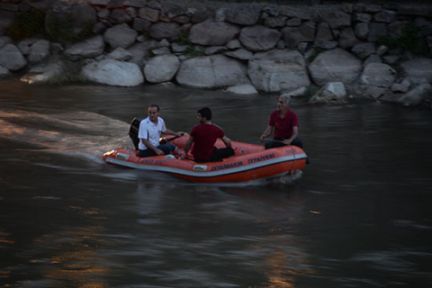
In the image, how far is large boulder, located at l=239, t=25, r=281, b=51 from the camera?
2209 centimetres

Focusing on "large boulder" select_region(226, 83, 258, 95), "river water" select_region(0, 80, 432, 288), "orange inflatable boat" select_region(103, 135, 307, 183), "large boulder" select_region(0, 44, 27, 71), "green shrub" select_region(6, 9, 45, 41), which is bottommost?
"river water" select_region(0, 80, 432, 288)

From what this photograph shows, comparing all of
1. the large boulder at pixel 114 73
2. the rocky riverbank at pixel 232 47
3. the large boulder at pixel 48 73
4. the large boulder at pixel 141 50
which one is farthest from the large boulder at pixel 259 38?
the large boulder at pixel 48 73

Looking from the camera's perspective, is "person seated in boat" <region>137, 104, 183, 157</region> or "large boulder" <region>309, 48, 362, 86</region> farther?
"large boulder" <region>309, 48, 362, 86</region>

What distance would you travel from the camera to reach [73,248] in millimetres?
9430

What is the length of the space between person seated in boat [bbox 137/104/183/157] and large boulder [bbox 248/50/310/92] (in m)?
7.97

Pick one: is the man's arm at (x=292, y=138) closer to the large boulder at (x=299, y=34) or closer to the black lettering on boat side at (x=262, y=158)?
the black lettering on boat side at (x=262, y=158)

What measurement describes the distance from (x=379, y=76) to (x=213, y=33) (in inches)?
175

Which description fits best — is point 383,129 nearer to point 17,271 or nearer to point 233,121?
point 233,121

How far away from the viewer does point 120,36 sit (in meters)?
22.8

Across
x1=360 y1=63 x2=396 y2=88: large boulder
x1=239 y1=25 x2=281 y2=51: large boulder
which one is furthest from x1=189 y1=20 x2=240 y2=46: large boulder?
x1=360 y1=63 x2=396 y2=88: large boulder

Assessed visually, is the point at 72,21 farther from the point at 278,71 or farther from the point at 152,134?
the point at 152,134

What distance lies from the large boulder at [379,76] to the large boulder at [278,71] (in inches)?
56.6

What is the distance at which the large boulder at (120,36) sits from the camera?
22.7 meters

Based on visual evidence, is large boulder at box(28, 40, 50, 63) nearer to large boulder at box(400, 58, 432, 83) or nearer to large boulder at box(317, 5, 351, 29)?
large boulder at box(317, 5, 351, 29)
